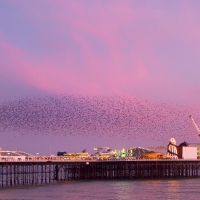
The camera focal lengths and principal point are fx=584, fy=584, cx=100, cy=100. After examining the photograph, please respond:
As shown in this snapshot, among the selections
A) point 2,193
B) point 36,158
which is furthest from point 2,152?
point 2,193

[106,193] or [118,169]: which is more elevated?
[118,169]

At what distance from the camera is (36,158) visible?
13412 centimetres

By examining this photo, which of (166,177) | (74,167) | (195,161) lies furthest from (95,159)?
(195,161)

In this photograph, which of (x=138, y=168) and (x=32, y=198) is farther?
(x=138, y=168)

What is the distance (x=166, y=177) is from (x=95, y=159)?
18304 mm

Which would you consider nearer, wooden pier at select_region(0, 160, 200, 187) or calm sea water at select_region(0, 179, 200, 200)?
calm sea water at select_region(0, 179, 200, 200)

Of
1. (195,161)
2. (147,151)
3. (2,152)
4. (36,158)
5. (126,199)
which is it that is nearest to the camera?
(126,199)

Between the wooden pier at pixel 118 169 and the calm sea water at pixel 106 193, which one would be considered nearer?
the calm sea water at pixel 106 193

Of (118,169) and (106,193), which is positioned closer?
(106,193)

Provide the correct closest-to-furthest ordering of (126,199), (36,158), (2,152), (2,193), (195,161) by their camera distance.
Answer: (126,199)
(2,193)
(36,158)
(2,152)
(195,161)

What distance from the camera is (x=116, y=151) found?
18938 centimetres

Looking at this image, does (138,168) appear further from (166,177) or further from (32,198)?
(32,198)

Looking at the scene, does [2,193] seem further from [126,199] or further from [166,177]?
[166,177]

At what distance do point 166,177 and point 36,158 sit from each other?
3389 centimetres
